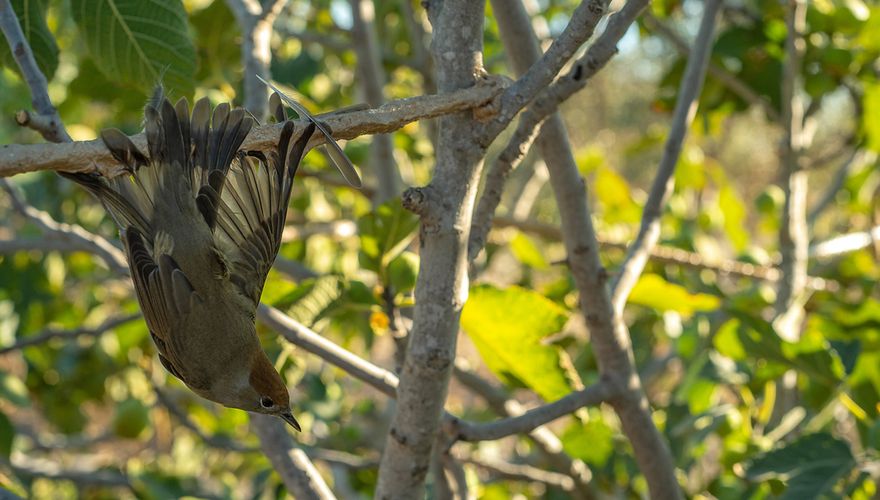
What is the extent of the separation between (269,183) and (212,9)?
1.14 m

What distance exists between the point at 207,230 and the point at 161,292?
0.30 feet

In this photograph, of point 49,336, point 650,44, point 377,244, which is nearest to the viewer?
point 377,244

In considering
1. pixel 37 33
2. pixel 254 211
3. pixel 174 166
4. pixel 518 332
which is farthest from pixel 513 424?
pixel 37 33

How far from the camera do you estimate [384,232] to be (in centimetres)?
137

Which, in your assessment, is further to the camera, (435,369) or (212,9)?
(212,9)

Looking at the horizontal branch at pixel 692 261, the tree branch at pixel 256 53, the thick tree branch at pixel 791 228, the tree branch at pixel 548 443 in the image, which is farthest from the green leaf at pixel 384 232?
the thick tree branch at pixel 791 228

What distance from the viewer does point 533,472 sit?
1913mm

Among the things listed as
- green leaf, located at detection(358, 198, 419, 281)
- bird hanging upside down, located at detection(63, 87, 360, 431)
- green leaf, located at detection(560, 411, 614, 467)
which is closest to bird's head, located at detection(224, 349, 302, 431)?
bird hanging upside down, located at detection(63, 87, 360, 431)

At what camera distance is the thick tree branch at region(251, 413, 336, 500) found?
4.21 ft

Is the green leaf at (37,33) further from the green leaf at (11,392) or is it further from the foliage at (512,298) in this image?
the green leaf at (11,392)

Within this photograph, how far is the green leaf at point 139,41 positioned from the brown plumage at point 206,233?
1.04 ft

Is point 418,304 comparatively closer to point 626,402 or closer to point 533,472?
point 626,402

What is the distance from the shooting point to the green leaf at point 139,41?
1322 millimetres

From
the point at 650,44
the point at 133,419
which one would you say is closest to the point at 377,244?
the point at 133,419
